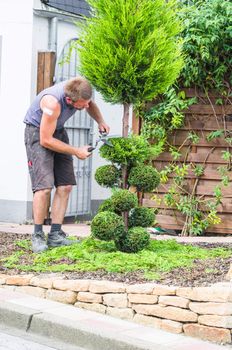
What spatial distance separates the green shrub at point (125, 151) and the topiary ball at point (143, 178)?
0.33 feet

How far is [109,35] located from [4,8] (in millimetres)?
4078

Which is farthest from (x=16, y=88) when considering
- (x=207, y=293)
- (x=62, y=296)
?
(x=207, y=293)

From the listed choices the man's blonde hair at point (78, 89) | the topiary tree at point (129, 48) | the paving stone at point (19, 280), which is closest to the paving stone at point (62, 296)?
the paving stone at point (19, 280)

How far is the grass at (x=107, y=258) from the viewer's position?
6902 millimetres

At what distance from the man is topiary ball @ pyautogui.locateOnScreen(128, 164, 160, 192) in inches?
18.5

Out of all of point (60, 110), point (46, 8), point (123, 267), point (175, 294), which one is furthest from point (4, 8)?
point (175, 294)

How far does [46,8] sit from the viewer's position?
36.6ft

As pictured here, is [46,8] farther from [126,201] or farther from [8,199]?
[126,201]

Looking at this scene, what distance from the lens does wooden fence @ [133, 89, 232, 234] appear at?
1023cm

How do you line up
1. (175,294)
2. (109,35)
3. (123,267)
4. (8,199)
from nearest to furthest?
(175,294) < (123,267) < (109,35) < (8,199)

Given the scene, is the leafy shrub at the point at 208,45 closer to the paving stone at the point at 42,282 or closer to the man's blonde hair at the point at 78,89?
the man's blonde hair at the point at 78,89

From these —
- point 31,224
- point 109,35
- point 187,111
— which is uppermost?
point 109,35

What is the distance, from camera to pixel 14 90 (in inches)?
436

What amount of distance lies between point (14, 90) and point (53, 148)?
3.60 m
